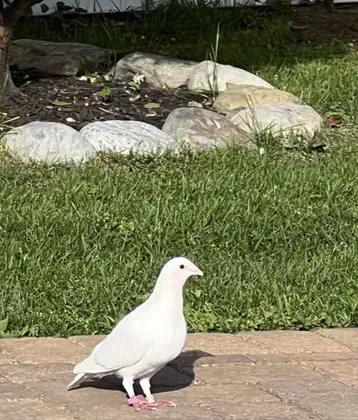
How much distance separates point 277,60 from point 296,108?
181 centimetres

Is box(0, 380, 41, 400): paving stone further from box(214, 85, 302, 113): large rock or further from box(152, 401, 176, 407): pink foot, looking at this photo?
box(214, 85, 302, 113): large rock

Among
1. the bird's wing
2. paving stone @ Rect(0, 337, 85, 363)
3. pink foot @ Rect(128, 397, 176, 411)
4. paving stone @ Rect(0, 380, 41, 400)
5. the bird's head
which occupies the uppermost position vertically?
the bird's head

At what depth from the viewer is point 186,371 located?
4703 mm

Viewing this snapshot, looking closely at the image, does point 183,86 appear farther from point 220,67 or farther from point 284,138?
point 284,138

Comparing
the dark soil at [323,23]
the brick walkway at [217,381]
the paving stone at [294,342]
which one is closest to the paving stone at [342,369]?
the brick walkway at [217,381]

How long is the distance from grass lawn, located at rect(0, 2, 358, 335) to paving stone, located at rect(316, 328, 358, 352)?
3.8 inches

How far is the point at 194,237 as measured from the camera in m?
6.45

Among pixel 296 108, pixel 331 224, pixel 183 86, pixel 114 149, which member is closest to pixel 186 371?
pixel 331 224

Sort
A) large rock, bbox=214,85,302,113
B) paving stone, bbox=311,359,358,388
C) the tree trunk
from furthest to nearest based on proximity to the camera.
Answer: large rock, bbox=214,85,302,113 < the tree trunk < paving stone, bbox=311,359,358,388

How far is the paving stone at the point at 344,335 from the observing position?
517 cm

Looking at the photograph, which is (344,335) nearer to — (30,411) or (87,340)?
(87,340)

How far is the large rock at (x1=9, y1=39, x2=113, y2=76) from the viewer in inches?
366

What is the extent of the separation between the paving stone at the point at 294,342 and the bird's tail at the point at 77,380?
1.01 meters

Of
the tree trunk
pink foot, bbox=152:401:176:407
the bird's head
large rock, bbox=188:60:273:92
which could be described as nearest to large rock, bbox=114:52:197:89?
large rock, bbox=188:60:273:92
